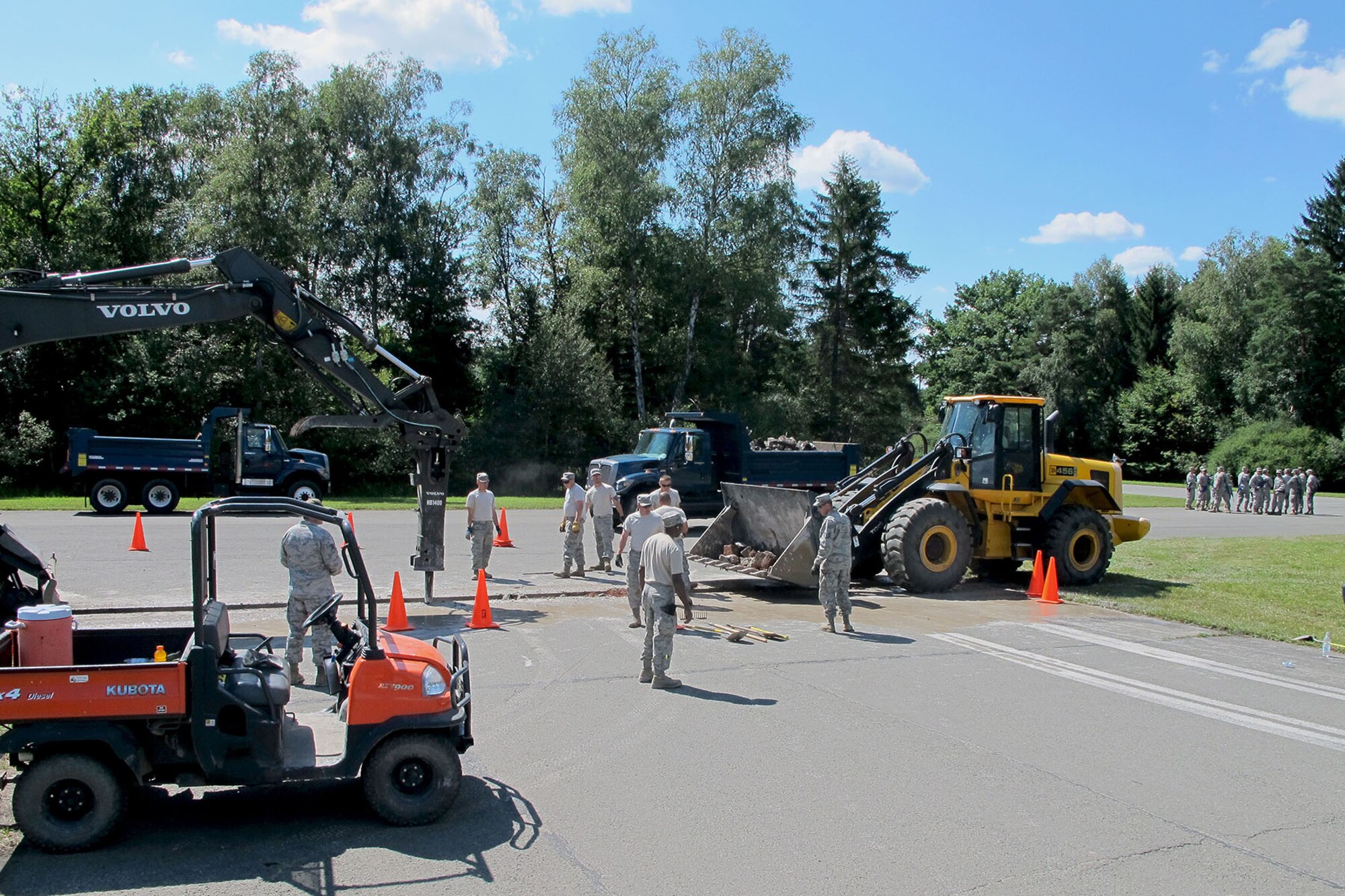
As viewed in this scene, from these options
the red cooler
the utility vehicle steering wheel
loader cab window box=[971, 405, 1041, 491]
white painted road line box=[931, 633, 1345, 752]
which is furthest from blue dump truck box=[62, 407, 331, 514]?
the red cooler

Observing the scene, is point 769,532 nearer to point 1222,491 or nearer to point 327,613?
point 327,613

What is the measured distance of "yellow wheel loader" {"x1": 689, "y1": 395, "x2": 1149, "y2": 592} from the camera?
1557 cm

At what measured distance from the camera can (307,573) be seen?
891cm

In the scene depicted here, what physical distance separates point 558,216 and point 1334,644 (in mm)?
41423

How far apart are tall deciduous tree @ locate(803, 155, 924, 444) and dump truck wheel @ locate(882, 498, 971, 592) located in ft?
119

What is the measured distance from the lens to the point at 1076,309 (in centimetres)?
6912

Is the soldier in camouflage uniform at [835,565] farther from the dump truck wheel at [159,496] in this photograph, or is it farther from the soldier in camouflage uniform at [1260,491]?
the soldier in camouflage uniform at [1260,491]

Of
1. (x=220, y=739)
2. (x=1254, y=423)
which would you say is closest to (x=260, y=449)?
(x=220, y=739)

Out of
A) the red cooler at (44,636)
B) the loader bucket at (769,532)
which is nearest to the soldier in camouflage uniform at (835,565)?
the loader bucket at (769,532)

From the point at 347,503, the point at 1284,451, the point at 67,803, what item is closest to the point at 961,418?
the point at 67,803

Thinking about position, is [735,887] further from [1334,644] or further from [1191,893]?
[1334,644]

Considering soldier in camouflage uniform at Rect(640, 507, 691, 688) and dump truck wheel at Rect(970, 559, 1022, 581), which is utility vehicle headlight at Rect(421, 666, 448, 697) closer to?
soldier in camouflage uniform at Rect(640, 507, 691, 688)

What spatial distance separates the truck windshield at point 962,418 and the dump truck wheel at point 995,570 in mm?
2519

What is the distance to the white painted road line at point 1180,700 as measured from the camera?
8.50 m
